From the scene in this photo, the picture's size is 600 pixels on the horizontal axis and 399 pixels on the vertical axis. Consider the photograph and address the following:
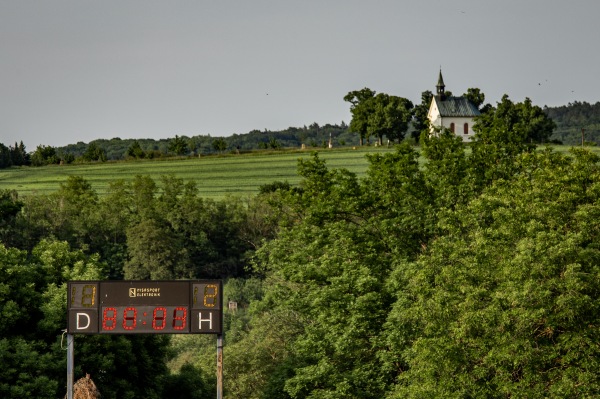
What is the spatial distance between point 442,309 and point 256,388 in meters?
17.5

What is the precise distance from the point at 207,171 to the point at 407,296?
9168cm

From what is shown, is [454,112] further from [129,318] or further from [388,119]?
[129,318]

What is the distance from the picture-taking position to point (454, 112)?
174 meters

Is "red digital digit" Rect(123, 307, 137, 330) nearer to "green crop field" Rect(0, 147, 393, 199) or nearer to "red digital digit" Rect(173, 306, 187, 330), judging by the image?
"red digital digit" Rect(173, 306, 187, 330)

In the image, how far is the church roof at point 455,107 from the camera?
173m

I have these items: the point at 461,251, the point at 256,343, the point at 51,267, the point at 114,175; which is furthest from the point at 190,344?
the point at 114,175

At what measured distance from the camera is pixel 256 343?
61844 millimetres

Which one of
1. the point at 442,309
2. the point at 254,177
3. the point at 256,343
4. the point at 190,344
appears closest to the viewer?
the point at 442,309

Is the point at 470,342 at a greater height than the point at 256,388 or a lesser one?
greater

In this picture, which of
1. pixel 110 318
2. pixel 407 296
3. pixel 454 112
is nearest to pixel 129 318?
pixel 110 318

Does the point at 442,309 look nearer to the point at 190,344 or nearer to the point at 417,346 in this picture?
the point at 417,346

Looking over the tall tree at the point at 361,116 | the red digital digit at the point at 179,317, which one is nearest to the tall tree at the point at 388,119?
the tall tree at the point at 361,116

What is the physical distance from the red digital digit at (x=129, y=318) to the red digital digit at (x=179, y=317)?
1.32 metres

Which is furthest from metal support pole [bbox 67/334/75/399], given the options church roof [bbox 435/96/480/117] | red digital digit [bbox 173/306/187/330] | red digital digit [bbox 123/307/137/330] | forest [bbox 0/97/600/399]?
church roof [bbox 435/96/480/117]
